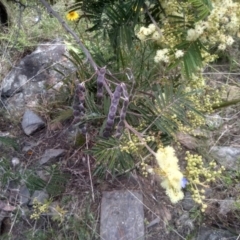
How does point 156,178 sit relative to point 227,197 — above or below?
above

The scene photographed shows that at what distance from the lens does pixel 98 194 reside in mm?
1525

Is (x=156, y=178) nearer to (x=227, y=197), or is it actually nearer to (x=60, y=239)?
(x=227, y=197)

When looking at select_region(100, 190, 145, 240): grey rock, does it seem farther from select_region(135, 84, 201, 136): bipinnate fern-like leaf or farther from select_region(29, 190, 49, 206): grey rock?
select_region(135, 84, 201, 136): bipinnate fern-like leaf

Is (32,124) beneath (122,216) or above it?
above

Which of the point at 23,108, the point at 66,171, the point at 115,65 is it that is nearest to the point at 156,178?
the point at 66,171

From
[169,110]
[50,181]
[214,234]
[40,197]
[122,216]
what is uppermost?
[169,110]

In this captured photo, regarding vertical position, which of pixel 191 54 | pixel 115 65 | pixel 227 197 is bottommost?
pixel 227 197

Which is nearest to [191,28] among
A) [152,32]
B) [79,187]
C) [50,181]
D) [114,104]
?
[152,32]

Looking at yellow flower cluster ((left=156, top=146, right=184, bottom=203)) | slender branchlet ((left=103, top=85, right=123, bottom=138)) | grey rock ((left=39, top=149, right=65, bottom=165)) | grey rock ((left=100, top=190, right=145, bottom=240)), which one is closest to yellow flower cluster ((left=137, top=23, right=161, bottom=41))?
Result: slender branchlet ((left=103, top=85, right=123, bottom=138))

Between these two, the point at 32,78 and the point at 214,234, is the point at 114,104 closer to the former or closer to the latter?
the point at 214,234

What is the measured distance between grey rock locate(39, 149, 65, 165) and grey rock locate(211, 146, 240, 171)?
0.62 meters

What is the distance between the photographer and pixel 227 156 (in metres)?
1.64

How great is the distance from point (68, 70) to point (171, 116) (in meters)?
1.06

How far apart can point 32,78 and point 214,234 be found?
1128mm
